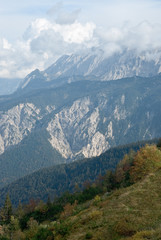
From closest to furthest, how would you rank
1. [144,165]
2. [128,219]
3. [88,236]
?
[88,236] < [128,219] < [144,165]

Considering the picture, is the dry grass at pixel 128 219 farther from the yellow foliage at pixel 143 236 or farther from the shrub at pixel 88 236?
the shrub at pixel 88 236

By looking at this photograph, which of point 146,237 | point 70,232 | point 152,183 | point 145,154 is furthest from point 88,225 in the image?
point 145,154

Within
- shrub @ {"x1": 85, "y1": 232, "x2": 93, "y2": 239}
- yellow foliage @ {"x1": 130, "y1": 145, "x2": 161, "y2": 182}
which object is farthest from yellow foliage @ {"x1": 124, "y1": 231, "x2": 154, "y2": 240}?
yellow foliage @ {"x1": 130, "y1": 145, "x2": 161, "y2": 182}

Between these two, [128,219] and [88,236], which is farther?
[128,219]

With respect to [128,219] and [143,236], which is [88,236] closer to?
[128,219]

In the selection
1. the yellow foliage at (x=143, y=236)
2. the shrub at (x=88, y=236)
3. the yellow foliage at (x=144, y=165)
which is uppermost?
the yellow foliage at (x=143, y=236)

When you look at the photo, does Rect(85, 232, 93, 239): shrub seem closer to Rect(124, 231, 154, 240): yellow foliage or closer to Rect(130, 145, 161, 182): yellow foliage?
Rect(124, 231, 154, 240): yellow foliage

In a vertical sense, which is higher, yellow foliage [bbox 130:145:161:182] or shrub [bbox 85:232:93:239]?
shrub [bbox 85:232:93:239]

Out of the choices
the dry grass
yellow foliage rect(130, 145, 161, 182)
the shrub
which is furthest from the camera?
yellow foliage rect(130, 145, 161, 182)

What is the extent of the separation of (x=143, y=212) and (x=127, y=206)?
4.53 meters

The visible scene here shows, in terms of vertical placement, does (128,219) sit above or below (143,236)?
below

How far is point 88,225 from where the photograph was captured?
143 feet

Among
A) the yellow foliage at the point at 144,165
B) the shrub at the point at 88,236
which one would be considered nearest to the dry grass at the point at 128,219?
the shrub at the point at 88,236

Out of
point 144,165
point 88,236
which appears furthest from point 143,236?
point 144,165
